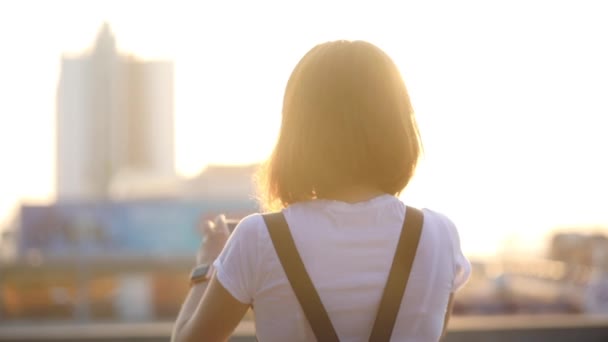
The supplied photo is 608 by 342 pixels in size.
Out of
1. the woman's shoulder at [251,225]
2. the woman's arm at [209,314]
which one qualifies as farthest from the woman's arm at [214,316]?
the woman's shoulder at [251,225]

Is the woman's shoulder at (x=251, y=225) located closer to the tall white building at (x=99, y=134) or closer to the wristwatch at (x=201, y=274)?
the wristwatch at (x=201, y=274)

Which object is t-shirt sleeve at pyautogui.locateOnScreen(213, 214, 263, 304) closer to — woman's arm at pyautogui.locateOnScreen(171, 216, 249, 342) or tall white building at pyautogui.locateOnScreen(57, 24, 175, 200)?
woman's arm at pyautogui.locateOnScreen(171, 216, 249, 342)

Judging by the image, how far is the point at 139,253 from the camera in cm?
7688

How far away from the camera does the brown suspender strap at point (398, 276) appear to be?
2400 mm

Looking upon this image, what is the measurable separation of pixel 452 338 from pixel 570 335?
734 millimetres

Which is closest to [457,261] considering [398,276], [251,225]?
[398,276]

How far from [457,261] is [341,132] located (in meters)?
0.34

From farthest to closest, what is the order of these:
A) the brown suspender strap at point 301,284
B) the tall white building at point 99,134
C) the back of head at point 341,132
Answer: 1. the tall white building at point 99,134
2. the back of head at point 341,132
3. the brown suspender strap at point 301,284

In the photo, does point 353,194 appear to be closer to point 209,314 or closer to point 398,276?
point 398,276

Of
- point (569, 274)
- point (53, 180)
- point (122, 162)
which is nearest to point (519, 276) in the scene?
point (569, 274)

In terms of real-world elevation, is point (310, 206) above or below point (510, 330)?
above

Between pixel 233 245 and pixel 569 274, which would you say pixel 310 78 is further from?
pixel 569 274

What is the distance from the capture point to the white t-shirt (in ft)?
7.82

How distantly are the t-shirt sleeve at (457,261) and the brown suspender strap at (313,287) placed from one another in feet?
0.42
